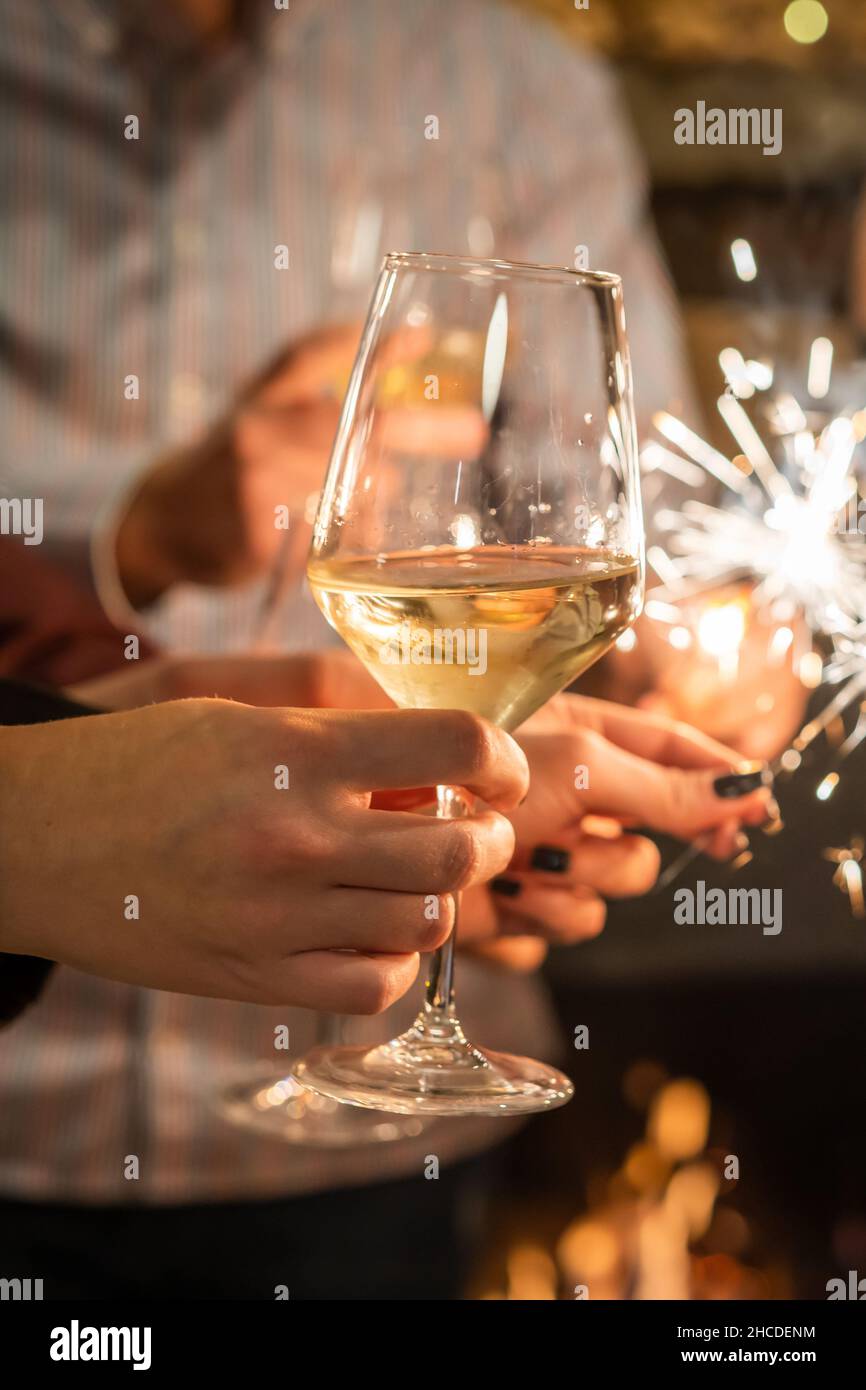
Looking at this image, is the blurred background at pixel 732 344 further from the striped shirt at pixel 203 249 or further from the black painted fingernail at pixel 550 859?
the black painted fingernail at pixel 550 859

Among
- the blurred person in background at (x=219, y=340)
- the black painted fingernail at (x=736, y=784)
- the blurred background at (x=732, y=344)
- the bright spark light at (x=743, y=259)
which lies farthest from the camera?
the bright spark light at (x=743, y=259)

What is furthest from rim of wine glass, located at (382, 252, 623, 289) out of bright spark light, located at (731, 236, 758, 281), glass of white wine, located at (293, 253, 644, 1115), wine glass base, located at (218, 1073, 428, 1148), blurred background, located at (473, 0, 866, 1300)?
bright spark light, located at (731, 236, 758, 281)

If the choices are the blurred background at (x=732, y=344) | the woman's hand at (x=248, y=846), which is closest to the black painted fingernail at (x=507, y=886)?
the woman's hand at (x=248, y=846)

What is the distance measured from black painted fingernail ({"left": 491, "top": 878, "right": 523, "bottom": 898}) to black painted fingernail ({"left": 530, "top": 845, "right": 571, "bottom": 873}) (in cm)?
1

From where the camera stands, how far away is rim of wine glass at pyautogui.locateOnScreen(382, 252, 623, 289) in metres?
0.41

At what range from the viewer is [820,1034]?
5.20 ft

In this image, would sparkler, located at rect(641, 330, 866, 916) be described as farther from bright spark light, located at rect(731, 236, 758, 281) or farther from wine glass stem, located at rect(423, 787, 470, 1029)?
bright spark light, located at rect(731, 236, 758, 281)

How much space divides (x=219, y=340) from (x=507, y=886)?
0.69 m

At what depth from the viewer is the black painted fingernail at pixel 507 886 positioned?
529 mm

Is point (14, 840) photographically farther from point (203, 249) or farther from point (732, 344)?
point (732, 344)

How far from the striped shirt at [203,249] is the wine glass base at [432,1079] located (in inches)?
19.7

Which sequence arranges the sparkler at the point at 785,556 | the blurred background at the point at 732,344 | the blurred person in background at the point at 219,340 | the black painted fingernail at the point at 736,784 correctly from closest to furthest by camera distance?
the black painted fingernail at the point at 736,784 < the sparkler at the point at 785,556 < the blurred person in background at the point at 219,340 < the blurred background at the point at 732,344

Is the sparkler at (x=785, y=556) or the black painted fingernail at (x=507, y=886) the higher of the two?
the sparkler at (x=785, y=556)
